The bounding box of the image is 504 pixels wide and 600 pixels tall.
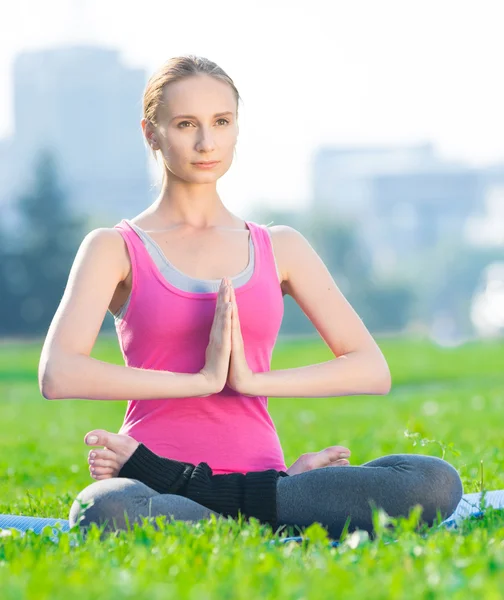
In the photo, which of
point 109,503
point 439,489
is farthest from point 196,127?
point 439,489

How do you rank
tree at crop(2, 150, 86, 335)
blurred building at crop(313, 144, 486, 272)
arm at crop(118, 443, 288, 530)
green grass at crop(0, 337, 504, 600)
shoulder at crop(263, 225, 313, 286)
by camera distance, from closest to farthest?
green grass at crop(0, 337, 504, 600) → arm at crop(118, 443, 288, 530) → shoulder at crop(263, 225, 313, 286) → tree at crop(2, 150, 86, 335) → blurred building at crop(313, 144, 486, 272)

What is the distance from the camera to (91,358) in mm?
4289

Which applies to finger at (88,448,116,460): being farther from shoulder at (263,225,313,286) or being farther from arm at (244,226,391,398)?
shoulder at (263,225,313,286)

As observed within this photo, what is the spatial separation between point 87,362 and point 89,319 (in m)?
0.16

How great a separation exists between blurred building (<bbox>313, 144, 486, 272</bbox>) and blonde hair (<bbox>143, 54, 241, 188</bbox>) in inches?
5409

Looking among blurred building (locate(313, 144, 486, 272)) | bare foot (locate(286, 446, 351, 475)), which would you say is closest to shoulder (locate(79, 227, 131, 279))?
bare foot (locate(286, 446, 351, 475))

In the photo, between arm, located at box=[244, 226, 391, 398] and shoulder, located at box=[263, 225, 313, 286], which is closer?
arm, located at box=[244, 226, 391, 398]

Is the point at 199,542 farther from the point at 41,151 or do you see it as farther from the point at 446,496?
the point at 41,151

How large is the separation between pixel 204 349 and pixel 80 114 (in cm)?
16470

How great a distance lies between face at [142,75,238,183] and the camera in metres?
4.42

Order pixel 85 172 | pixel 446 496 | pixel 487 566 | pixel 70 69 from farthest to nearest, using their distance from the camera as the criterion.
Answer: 1. pixel 70 69
2. pixel 85 172
3. pixel 446 496
4. pixel 487 566

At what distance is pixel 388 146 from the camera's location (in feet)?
591

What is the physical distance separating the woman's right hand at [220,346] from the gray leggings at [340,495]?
16.1 inches

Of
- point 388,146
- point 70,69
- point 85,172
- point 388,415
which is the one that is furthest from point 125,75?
point 388,415
